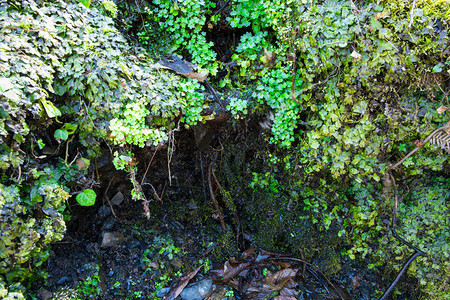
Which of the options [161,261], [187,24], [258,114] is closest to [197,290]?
[161,261]

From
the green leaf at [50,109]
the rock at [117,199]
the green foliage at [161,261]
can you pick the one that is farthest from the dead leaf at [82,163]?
the green foliage at [161,261]

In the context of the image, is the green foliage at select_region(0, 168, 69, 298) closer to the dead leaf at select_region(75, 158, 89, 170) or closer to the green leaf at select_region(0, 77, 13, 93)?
the dead leaf at select_region(75, 158, 89, 170)

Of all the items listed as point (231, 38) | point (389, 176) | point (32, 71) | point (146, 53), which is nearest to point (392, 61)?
point (389, 176)

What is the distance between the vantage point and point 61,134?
2014 mm

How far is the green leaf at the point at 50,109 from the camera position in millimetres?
1873

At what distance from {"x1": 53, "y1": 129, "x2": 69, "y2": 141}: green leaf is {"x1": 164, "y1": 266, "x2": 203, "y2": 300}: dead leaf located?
180cm

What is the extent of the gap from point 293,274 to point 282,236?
1.41ft

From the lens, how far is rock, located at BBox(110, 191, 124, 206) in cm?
288

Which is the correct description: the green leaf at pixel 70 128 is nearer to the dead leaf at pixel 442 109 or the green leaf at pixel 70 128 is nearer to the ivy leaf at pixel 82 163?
the ivy leaf at pixel 82 163

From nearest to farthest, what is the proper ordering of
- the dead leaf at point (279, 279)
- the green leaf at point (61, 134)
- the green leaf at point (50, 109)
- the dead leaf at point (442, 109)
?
the green leaf at point (50, 109), the green leaf at point (61, 134), the dead leaf at point (442, 109), the dead leaf at point (279, 279)

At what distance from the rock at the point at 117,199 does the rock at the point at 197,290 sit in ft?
3.77

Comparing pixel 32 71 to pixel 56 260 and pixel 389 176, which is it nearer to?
pixel 56 260

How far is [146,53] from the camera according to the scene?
254 cm

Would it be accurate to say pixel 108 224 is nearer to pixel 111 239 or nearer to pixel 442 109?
pixel 111 239
